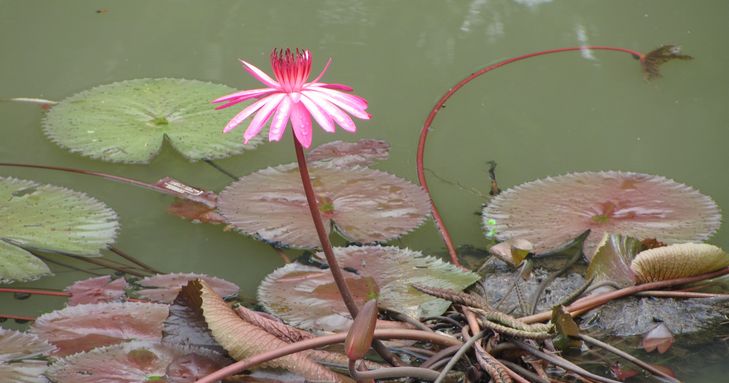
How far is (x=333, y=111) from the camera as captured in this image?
1197 millimetres

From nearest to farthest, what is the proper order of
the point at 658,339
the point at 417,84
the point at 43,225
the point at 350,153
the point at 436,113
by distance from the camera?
1. the point at 658,339
2. the point at 43,225
3. the point at 350,153
4. the point at 436,113
5. the point at 417,84

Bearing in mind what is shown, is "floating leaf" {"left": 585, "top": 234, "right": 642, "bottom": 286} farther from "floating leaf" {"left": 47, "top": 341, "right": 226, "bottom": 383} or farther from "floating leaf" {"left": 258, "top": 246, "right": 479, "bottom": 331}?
"floating leaf" {"left": 47, "top": 341, "right": 226, "bottom": 383}

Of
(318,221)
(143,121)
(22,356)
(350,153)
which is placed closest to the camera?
(318,221)

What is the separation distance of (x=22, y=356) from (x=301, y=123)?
0.84m

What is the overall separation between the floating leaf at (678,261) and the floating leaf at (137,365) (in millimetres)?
932

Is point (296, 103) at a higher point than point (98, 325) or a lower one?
higher

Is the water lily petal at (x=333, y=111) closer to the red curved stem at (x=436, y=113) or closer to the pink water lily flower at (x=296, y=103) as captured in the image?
the pink water lily flower at (x=296, y=103)

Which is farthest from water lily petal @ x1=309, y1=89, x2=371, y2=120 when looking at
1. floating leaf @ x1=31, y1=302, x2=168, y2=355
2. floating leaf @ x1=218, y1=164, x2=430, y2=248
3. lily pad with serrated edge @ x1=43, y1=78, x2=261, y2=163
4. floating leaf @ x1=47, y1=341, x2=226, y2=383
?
lily pad with serrated edge @ x1=43, y1=78, x2=261, y2=163

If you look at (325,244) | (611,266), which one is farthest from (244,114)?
(611,266)

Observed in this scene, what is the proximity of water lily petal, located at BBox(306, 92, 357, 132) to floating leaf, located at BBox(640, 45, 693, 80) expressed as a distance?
1.89 metres

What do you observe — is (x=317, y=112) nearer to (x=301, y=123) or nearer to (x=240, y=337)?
(x=301, y=123)

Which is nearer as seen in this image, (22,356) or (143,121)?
(22,356)

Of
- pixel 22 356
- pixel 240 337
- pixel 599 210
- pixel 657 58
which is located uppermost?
pixel 657 58

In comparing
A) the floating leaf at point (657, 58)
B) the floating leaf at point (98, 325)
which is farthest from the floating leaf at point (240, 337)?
the floating leaf at point (657, 58)
